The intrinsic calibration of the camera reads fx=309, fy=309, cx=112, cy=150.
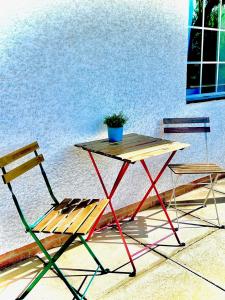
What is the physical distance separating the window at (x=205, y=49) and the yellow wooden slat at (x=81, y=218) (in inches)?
87.6

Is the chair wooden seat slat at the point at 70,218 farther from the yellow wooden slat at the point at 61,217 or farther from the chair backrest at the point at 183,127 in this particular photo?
the chair backrest at the point at 183,127

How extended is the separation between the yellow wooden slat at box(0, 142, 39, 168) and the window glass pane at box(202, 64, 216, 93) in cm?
273

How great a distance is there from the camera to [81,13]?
2.81 meters

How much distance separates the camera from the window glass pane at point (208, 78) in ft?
14.0

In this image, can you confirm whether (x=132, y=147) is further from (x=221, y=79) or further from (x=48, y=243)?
(x=221, y=79)

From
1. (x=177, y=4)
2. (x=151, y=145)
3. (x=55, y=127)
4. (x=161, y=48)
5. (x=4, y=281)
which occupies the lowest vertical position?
(x=4, y=281)

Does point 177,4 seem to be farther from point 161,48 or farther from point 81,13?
point 81,13

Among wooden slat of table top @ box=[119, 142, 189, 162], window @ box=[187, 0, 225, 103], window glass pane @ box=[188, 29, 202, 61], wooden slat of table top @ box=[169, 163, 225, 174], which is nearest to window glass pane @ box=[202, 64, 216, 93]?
window @ box=[187, 0, 225, 103]

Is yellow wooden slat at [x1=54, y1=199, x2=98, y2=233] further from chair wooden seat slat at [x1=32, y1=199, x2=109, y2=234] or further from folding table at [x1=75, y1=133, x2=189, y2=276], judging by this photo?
folding table at [x1=75, y1=133, x2=189, y2=276]

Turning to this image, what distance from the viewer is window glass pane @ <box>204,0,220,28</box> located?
13.4ft

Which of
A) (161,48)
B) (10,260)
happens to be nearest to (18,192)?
(10,260)

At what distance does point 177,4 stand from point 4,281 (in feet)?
11.0

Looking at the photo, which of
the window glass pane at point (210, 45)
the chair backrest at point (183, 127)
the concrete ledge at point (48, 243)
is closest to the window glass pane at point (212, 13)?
the window glass pane at point (210, 45)

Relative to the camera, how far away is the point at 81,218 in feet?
7.48
